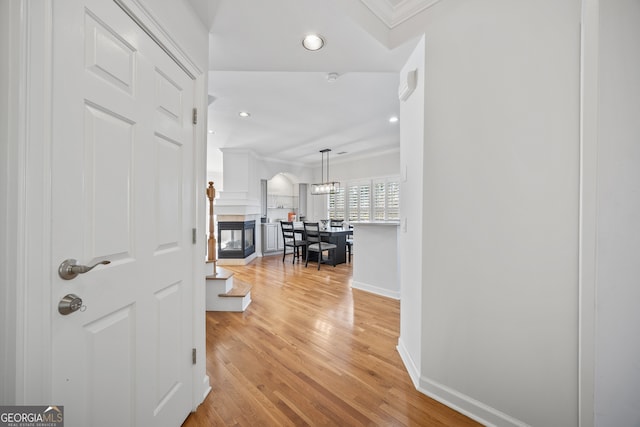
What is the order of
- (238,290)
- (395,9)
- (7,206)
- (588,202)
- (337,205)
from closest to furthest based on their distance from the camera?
(7,206), (588,202), (395,9), (238,290), (337,205)

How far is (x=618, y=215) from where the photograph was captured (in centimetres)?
103

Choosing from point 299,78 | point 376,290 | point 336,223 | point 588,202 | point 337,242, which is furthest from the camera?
point 336,223

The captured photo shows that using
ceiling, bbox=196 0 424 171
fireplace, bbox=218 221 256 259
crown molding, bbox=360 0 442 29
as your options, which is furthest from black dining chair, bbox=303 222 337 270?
crown molding, bbox=360 0 442 29

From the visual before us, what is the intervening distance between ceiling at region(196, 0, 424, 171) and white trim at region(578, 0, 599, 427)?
1002 millimetres

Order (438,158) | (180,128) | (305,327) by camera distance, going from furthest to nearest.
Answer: (305,327)
(438,158)
(180,128)

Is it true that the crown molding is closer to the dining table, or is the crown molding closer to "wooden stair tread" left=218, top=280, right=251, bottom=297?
"wooden stair tread" left=218, top=280, right=251, bottom=297

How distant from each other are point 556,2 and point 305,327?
2.78 meters

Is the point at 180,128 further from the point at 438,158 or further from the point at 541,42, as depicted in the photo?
the point at 541,42

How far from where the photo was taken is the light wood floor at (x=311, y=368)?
1423mm

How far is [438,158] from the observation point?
5.18 ft

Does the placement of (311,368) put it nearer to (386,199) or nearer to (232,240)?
(232,240)

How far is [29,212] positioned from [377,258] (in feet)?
10.9

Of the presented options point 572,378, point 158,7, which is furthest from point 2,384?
point 572,378

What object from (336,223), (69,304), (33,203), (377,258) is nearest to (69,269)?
(69,304)
